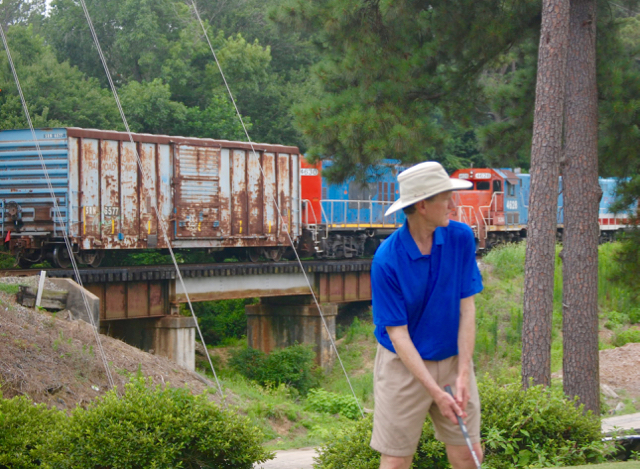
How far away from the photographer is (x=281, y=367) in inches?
859

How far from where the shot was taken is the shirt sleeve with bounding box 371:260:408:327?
3.79 metres

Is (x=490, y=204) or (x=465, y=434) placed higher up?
(x=490, y=204)

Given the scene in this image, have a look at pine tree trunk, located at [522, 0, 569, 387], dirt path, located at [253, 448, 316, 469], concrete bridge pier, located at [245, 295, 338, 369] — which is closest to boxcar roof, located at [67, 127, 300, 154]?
concrete bridge pier, located at [245, 295, 338, 369]

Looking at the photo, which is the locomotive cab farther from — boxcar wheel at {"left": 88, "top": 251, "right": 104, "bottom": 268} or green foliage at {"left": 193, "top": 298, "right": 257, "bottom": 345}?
boxcar wheel at {"left": 88, "top": 251, "right": 104, "bottom": 268}

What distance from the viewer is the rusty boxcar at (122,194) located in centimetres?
1906

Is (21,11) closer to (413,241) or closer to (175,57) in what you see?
(175,57)

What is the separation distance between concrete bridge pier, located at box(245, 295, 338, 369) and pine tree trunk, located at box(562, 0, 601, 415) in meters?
14.6

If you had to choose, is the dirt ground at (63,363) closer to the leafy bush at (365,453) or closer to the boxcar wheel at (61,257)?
the leafy bush at (365,453)

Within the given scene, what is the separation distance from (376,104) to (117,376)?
21.3ft

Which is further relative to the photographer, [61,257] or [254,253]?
[254,253]

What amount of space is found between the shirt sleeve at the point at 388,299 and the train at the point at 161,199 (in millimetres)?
9730

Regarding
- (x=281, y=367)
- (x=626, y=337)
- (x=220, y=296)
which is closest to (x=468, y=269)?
(x=220, y=296)

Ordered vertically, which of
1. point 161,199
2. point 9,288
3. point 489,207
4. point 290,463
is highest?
point 161,199

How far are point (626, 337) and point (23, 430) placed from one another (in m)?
17.9
